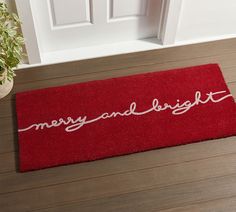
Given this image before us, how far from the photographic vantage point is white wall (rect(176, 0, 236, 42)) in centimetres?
228

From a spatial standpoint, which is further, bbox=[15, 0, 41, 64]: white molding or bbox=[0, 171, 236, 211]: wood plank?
bbox=[15, 0, 41, 64]: white molding

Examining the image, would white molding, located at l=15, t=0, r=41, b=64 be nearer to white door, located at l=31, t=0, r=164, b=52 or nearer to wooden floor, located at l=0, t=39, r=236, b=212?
white door, located at l=31, t=0, r=164, b=52

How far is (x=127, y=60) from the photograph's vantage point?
2398 millimetres

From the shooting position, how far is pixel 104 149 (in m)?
1.99

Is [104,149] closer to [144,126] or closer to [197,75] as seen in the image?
[144,126]

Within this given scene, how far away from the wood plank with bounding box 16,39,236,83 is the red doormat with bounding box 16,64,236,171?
0.12m

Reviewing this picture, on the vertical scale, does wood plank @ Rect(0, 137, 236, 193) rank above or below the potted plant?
below

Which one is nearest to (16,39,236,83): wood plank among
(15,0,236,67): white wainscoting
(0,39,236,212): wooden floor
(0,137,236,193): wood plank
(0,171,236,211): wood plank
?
(15,0,236,67): white wainscoting

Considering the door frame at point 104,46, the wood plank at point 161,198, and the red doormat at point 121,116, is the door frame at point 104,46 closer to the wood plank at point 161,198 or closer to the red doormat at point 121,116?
the red doormat at point 121,116

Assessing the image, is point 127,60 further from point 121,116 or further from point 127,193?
point 127,193

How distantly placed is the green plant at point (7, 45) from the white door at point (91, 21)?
0.89 ft

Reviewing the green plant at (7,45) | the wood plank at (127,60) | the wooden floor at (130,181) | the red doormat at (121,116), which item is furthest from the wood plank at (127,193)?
the wood plank at (127,60)

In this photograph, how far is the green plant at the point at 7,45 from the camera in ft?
5.88

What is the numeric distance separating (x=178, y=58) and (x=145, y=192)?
3.25 ft
